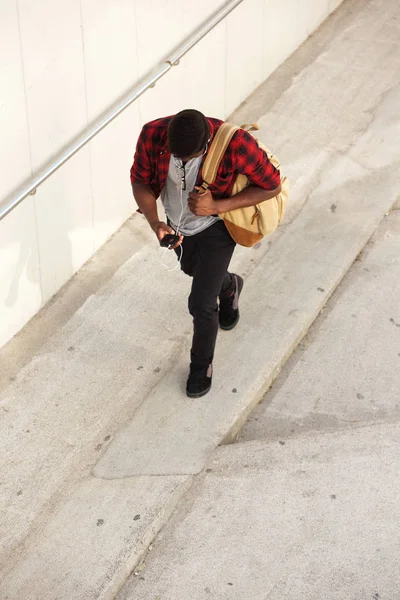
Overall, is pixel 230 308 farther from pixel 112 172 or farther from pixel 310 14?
pixel 310 14

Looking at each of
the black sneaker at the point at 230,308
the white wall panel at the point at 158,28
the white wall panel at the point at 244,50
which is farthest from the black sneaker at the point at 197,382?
the white wall panel at the point at 244,50

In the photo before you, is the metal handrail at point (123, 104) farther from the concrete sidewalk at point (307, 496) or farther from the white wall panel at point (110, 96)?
the concrete sidewalk at point (307, 496)

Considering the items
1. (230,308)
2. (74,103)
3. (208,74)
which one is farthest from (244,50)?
(230,308)

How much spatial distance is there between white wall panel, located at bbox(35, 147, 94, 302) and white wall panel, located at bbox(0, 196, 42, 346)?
74 mm

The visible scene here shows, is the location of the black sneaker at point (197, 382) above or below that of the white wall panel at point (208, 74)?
below

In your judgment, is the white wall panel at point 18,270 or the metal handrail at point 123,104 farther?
the white wall panel at point 18,270

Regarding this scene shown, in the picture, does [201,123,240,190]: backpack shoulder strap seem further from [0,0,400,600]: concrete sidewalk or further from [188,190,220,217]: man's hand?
[0,0,400,600]: concrete sidewalk

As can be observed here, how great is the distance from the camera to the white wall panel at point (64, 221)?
16.5 feet

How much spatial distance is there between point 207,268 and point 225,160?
Result: 561mm

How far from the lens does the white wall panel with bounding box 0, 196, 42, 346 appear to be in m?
4.79

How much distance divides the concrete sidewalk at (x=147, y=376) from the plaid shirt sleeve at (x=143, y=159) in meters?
1.05

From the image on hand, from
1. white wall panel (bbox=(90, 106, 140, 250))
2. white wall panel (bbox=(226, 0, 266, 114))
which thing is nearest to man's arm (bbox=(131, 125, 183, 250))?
white wall panel (bbox=(90, 106, 140, 250))

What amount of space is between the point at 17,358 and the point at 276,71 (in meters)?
3.37

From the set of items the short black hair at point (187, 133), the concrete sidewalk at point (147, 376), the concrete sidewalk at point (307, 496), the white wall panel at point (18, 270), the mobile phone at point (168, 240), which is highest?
the short black hair at point (187, 133)
